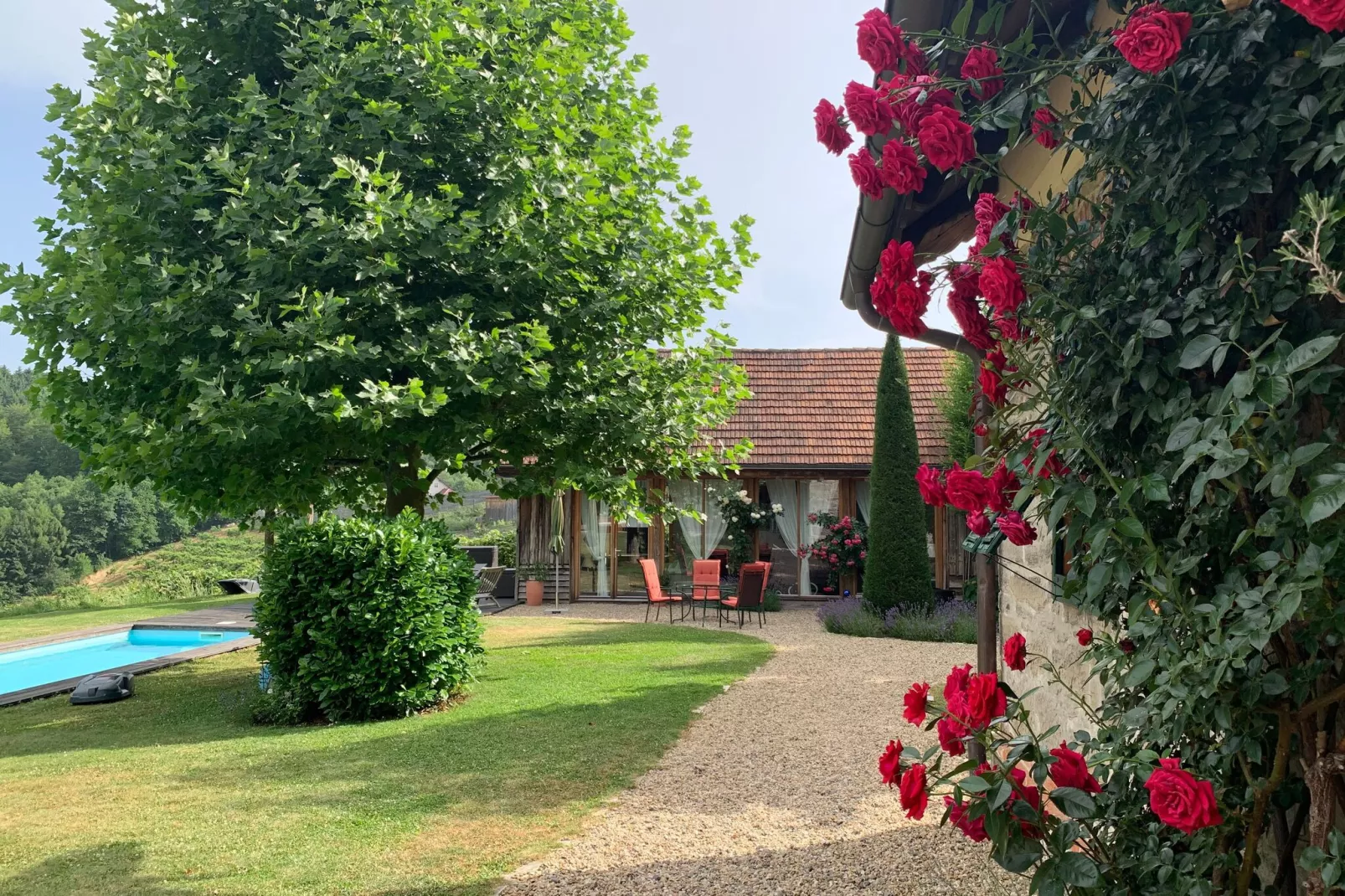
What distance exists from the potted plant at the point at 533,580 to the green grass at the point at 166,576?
239 inches

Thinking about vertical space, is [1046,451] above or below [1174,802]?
above

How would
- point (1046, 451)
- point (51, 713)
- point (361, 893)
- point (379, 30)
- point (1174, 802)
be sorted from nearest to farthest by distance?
1. point (1174, 802)
2. point (1046, 451)
3. point (361, 893)
4. point (379, 30)
5. point (51, 713)

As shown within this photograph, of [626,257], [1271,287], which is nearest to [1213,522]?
[1271,287]

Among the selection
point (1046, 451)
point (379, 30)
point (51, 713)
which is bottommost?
point (51, 713)

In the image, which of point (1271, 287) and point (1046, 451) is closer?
point (1271, 287)

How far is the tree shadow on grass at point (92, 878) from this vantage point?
381 centimetres

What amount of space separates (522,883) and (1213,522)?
3330 millimetres

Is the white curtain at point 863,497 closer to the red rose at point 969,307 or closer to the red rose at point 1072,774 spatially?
the red rose at point 969,307

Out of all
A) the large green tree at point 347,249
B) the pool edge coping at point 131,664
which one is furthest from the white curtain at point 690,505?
the large green tree at point 347,249

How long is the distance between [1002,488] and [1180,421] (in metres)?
0.55

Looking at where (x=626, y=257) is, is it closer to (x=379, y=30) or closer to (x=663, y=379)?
(x=663, y=379)

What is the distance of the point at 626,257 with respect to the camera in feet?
27.0

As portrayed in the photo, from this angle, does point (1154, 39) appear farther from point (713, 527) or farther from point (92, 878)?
point (713, 527)

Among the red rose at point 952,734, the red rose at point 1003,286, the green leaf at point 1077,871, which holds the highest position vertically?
the red rose at point 1003,286
